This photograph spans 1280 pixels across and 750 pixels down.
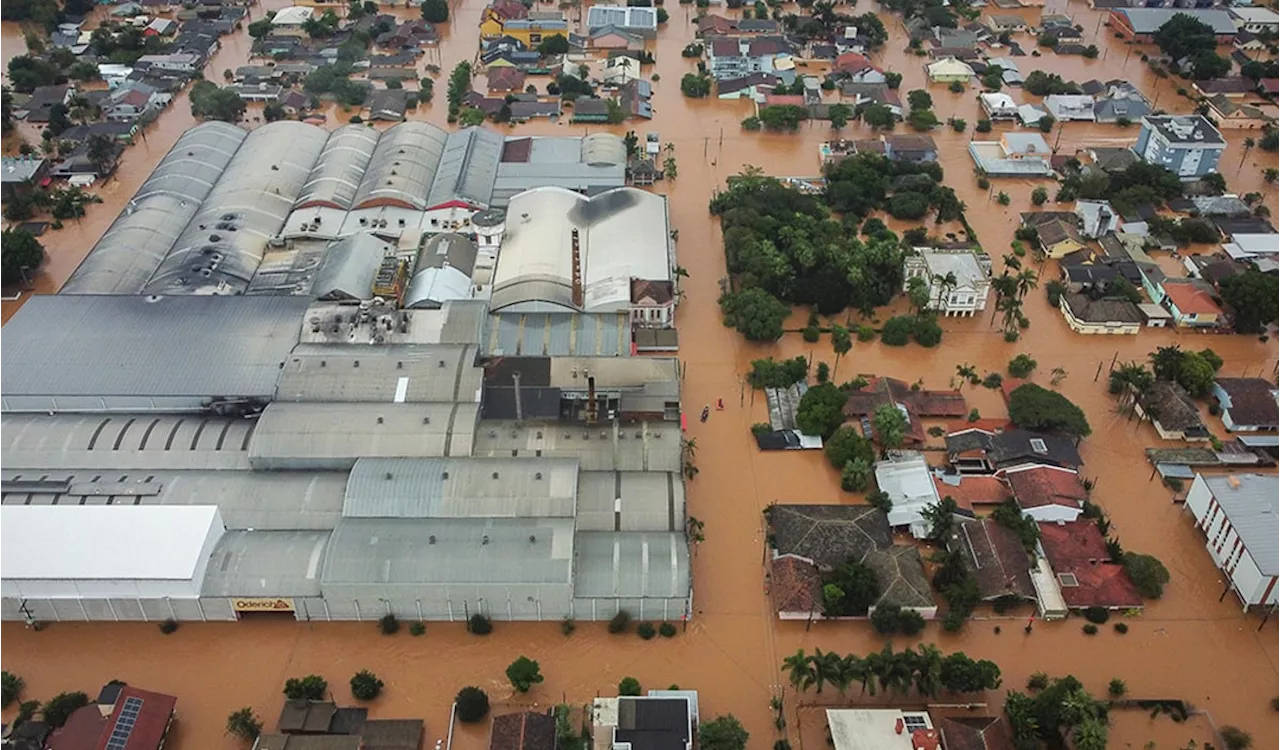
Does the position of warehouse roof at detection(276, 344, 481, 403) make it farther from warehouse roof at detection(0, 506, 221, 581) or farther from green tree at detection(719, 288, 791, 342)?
green tree at detection(719, 288, 791, 342)

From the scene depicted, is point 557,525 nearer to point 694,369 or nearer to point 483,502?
point 483,502

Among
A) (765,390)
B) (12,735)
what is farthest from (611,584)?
(12,735)

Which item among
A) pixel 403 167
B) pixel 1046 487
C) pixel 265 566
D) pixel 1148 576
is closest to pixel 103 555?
pixel 265 566

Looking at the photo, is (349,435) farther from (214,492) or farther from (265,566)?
(265,566)

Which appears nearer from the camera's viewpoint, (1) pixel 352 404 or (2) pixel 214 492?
(2) pixel 214 492

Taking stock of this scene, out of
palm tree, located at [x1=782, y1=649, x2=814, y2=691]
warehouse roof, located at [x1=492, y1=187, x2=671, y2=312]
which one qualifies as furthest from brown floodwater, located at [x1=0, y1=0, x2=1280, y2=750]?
warehouse roof, located at [x1=492, y1=187, x2=671, y2=312]

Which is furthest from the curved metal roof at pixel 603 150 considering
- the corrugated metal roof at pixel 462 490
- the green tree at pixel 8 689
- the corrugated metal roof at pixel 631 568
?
the green tree at pixel 8 689
